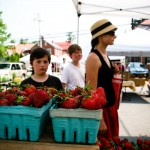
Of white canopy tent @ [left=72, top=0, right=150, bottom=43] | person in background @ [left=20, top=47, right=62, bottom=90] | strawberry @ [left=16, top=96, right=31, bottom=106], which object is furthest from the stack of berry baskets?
white canopy tent @ [left=72, top=0, right=150, bottom=43]

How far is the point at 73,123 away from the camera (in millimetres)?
1527

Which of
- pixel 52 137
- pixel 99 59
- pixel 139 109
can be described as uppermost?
pixel 99 59

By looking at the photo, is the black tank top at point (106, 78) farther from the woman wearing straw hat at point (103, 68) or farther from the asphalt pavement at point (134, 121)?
the asphalt pavement at point (134, 121)

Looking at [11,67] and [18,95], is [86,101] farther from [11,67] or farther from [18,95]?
→ [11,67]

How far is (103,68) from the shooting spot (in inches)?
95.7

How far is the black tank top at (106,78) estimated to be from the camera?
2434 millimetres

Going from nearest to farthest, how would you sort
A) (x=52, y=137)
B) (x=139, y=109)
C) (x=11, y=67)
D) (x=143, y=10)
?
(x=52, y=137) < (x=143, y=10) < (x=139, y=109) < (x=11, y=67)

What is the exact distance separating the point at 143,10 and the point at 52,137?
15.6 ft

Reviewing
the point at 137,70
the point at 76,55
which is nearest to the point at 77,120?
the point at 76,55

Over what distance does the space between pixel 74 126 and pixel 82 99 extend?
17 centimetres

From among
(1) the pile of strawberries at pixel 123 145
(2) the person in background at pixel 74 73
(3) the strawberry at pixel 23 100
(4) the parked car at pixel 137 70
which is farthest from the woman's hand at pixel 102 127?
(4) the parked car at pixel 137 70

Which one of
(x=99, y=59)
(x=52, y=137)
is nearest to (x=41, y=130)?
(x=52, y=137)

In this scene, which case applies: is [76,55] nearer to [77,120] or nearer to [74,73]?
[74,73]

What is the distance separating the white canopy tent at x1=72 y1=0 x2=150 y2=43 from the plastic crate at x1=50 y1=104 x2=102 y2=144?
12.9ft
